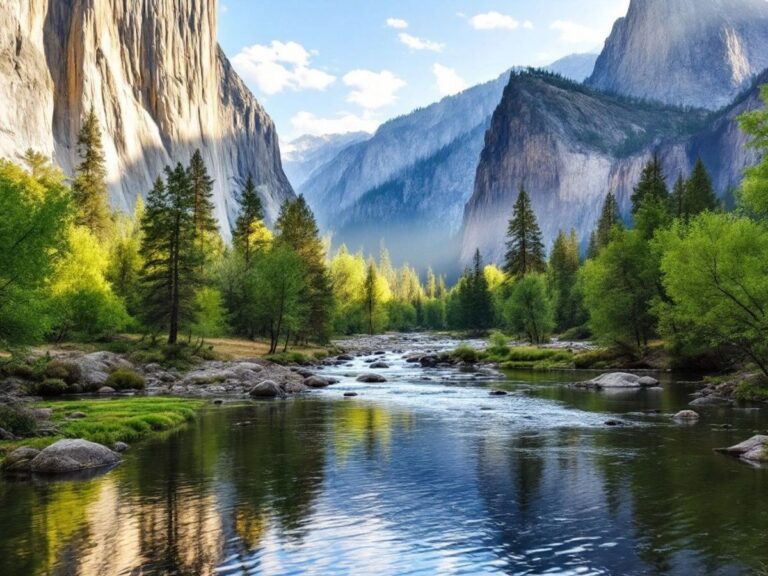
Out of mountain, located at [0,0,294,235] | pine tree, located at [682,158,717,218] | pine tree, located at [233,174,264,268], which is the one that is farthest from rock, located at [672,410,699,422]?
mountain, located at [0,0,294,235]

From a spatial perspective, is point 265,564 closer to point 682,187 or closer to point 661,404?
point 661,404

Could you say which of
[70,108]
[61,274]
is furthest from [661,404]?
[70,108]

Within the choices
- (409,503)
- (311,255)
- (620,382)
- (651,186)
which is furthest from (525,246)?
(409,503)

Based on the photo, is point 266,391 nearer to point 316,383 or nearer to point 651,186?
point 316,383

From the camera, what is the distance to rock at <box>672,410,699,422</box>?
92.3 ft

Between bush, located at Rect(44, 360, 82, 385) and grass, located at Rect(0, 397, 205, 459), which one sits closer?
grass, located at Rect(0, 397, 205, 459)

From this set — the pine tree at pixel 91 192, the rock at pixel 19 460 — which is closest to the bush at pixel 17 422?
the rock at pixel 19 460

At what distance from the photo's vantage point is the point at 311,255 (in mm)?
83000

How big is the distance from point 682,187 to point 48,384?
81.6 meters

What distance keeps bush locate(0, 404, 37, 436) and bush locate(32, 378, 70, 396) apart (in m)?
12.9

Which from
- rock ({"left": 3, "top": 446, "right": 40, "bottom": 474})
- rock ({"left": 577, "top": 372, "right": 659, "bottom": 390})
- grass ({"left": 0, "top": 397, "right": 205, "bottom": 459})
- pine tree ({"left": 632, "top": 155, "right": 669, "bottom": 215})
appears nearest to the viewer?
rock ({"left": 3, "top": 446, "right": 40, "bottom": 474})

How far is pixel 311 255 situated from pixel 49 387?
161 ft

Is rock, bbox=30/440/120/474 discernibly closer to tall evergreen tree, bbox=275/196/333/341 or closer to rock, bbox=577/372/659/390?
rock, bbox=577/372/659/390

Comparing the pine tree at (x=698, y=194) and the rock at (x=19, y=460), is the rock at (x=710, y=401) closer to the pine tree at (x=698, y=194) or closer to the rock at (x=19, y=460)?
the rock at (x=19, y=460)
